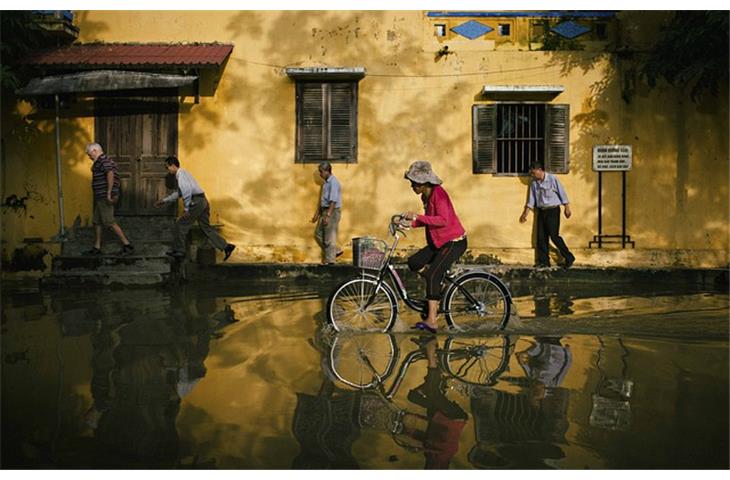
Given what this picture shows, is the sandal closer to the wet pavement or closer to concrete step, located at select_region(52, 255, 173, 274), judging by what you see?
the wet pavement

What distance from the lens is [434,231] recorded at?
7043 millimetres

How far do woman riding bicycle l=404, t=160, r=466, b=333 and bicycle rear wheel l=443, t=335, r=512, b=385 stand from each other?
456mm

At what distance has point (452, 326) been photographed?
7312 mm

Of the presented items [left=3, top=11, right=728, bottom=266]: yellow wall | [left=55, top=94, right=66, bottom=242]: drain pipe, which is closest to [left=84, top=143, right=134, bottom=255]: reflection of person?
[left=55, top=94, right=66, bottom=242]: drain pipe

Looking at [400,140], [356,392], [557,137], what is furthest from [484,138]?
[356,392]

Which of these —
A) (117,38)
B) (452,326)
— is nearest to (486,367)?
(452,326)

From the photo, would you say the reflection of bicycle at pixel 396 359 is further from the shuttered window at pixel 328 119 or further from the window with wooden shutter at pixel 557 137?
the window with wooden shutter at pixel 557 137

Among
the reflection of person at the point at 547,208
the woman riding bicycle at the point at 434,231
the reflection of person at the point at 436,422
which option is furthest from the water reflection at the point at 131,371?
the reflection of person at the point at 547,208

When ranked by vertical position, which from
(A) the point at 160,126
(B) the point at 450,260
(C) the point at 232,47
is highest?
(C) the point at 232,47

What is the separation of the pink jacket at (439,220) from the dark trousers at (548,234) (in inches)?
226

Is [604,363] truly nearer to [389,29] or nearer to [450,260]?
[450,260]

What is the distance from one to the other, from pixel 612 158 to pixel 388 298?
23.6ft

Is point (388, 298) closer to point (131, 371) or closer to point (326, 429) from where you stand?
point (131, 371)

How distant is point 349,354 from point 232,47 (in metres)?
7.92
